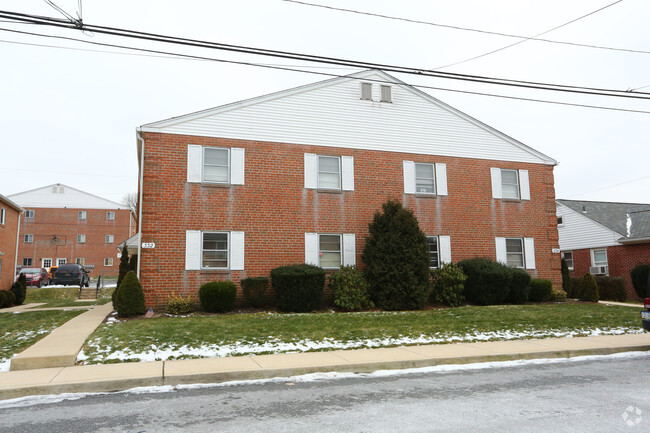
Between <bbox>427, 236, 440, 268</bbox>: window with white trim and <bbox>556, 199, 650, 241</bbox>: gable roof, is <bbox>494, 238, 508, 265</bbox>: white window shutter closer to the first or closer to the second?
<bbox>427, 236, 440, 268</bbox>: window with white trim

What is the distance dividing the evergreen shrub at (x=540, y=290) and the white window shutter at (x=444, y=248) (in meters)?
3.48

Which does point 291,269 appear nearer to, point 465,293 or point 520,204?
point 465,293

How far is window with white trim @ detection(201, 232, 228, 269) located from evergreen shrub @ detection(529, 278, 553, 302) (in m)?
11.7

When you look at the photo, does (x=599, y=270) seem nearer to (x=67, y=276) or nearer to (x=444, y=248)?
(x=444, y=248)

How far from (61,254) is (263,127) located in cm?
5112

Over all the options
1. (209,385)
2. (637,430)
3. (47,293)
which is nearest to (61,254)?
(47,293)

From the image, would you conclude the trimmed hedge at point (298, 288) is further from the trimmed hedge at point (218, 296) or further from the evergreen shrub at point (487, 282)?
the evergreen shrub at point (487, 282)

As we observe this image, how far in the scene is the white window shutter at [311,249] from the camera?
1684 cm

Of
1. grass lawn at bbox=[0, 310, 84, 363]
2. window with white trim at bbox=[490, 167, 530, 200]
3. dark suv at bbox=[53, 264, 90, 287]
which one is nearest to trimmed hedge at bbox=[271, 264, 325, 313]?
grass lawn at bbox=[0, 310, 84, 363]

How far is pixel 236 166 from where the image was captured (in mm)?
16609

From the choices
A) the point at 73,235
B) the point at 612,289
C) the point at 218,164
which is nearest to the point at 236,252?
the point at 218,164

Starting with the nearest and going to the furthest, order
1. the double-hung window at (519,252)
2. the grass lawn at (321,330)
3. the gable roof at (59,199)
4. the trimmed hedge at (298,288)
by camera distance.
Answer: the grass lawn at (321,330)
the trimmed hedge at (298,288)
the double-hung window at (519,252)
the gable roof at (59,199)

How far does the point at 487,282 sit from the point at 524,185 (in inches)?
212

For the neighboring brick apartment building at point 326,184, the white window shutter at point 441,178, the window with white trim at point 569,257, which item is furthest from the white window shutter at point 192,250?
the window with white trim at point 569,257
